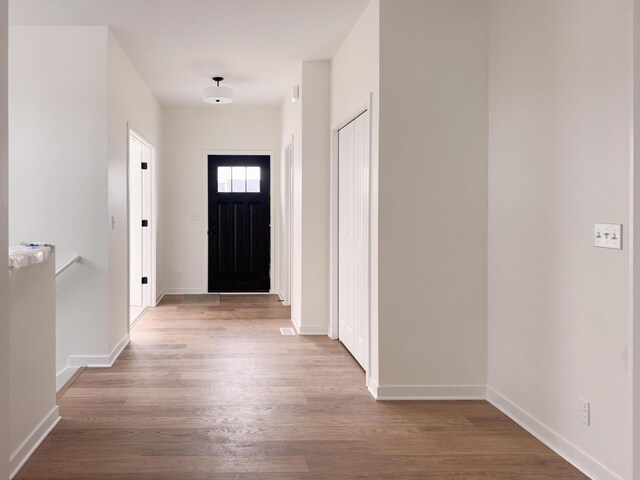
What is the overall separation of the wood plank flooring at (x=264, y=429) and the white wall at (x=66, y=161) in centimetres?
51

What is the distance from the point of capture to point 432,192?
370 centimetres

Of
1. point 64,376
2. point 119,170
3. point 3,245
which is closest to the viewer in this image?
point 3,245

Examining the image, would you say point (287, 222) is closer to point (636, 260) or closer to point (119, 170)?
point (119, 170)

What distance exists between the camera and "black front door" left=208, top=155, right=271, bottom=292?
8.47 meters

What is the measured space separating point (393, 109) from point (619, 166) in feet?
4.99

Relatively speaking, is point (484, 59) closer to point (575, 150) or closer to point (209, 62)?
point (575, 150)

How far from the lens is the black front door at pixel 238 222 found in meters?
8.47

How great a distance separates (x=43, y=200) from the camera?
14.8 ft

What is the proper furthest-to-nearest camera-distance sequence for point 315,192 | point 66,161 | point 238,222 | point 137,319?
point 238,222, point 137,319, point 315,192, point 66,161

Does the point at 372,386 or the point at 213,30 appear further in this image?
the point at 213,30

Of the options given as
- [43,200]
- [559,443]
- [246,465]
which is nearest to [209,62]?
[43,200]

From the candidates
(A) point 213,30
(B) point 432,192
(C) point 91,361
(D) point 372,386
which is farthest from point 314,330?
(A) point 213,30

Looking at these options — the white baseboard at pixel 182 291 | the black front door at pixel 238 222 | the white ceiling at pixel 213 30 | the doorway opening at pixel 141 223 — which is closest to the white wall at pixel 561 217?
the white ceiling at pixel 213 30

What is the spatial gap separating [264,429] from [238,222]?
5.52m
